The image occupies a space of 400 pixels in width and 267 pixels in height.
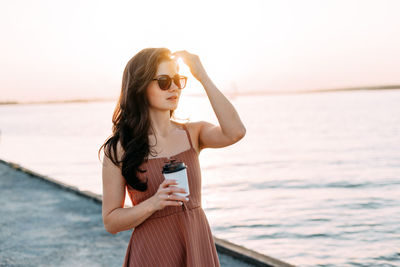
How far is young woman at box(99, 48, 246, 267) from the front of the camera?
2424 mm

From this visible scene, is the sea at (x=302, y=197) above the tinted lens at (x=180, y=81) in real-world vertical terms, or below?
below

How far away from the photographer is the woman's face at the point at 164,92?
2502 millimetres

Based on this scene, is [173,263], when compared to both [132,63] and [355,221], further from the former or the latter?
[355,221]

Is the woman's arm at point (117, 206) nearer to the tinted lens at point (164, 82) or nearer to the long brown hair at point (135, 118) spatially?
the long brown hair at point (135, 118)

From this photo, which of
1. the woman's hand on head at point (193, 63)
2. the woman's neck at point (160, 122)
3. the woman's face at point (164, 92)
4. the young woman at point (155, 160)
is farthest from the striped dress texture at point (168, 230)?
the woman's hand on head at point (193, 63)

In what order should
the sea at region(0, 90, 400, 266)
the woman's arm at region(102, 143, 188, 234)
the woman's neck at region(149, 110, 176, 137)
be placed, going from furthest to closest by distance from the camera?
the sea at region(0, 90, 400, 266) < the woman's neck at region(149, 110, 176, 137) < the woman's arm at region(102, 143, 188, 234)

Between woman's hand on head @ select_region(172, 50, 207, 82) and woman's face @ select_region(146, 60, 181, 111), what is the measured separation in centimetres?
6

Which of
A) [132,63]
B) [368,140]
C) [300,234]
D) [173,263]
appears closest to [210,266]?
[173,263]

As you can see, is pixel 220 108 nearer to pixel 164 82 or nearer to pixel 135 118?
pixel 164 82

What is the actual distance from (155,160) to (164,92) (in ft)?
1.24

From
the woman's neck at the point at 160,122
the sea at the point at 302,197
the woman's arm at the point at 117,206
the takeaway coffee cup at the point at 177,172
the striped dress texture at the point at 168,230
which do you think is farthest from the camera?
the sea at the point at 302,197

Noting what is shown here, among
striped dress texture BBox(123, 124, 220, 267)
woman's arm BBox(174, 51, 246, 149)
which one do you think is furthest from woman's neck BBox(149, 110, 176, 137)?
woman's arm BBox(174, 51, 246, 149)

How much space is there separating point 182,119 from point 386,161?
19.5 m

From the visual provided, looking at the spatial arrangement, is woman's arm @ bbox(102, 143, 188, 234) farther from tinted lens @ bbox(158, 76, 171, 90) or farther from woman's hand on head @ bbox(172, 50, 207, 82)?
woman's hand on head @ bbox(172, 50, 207, 82)
